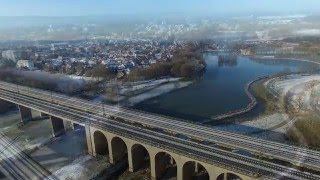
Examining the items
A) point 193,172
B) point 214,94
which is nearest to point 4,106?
point 214,94

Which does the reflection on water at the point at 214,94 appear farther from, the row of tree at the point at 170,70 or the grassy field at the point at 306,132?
the grassy field at the point at 306,132

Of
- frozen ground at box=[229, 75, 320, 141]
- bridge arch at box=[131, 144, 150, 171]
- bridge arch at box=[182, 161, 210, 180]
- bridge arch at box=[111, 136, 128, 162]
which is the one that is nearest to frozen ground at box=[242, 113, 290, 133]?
frozen ground at box=[229, 75, 320, 141]

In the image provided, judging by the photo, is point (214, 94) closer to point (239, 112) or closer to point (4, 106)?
point (239, 112)

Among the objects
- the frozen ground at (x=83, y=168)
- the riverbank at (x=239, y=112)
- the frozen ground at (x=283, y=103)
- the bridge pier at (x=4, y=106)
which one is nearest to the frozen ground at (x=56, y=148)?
the frozen ground at (x=83, y=168)


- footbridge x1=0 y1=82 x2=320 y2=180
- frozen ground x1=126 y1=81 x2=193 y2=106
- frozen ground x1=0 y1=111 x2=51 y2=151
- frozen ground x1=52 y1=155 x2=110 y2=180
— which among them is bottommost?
frozen ground x1=0 y1=111 x2=51 y2=151

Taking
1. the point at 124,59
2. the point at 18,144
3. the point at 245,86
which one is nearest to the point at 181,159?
the point at 18,144

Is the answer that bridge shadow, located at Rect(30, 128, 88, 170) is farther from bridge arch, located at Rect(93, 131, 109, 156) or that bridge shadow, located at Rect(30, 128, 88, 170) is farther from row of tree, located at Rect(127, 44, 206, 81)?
row of tree, located at Rect(127, 44, 206, 81)

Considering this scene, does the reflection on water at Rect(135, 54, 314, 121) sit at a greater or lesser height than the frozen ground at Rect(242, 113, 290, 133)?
lesser

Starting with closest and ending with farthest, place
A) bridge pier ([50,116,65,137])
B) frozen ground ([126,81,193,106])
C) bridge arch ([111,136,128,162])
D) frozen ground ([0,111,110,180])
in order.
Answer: frozen ground ([0,111,110,180]) → bridge arch ([111,136,128,162]) → bridge pier ([50,116,65,137]) → frozen ground ([126,81,193,106])
